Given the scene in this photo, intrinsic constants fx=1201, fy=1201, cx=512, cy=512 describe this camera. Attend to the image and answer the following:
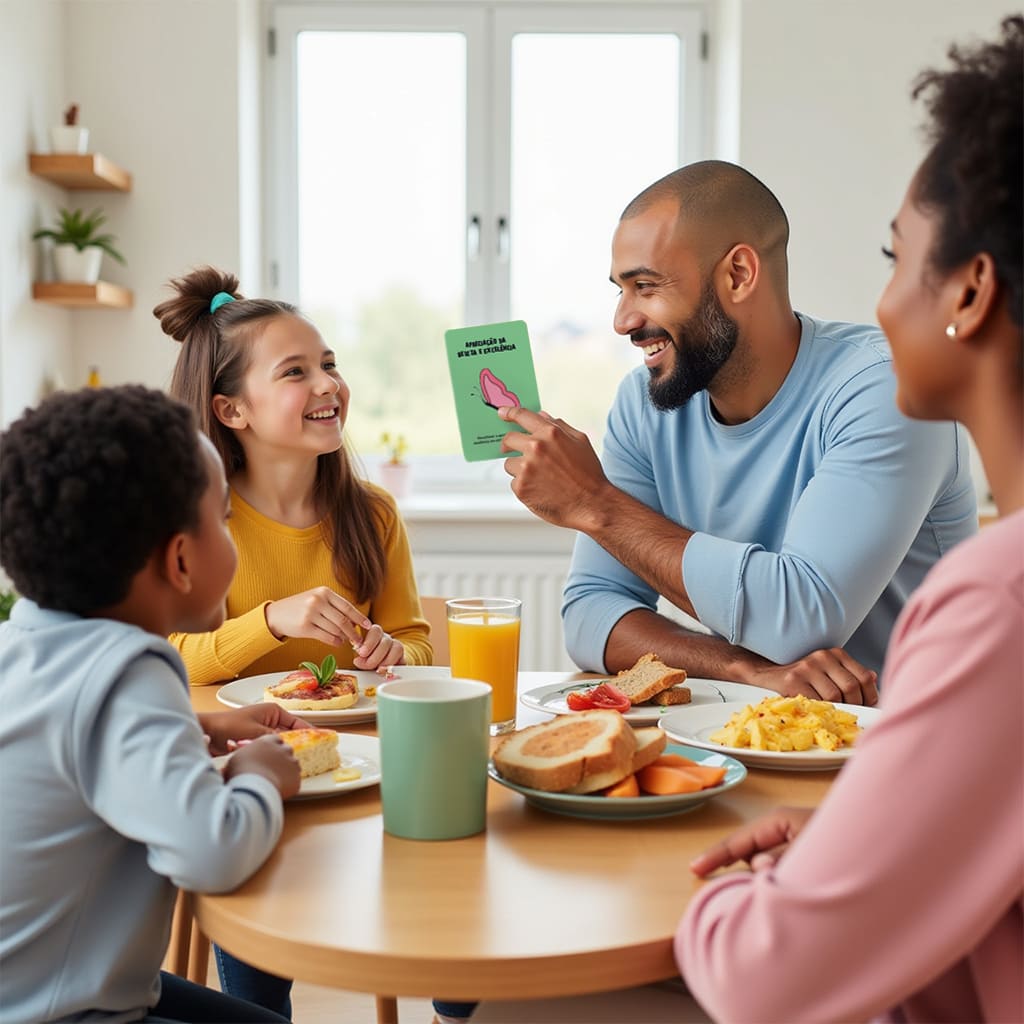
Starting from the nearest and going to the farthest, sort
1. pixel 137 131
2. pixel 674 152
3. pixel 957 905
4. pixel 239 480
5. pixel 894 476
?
pixel 957 905
pixel 894 476
pixel 239 480
pixel 137 131
pixel 674 152

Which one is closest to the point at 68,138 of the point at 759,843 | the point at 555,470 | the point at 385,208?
the point at 385,208

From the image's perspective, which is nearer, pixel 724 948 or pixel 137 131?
pixel 724 948

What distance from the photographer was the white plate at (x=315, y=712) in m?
1.32

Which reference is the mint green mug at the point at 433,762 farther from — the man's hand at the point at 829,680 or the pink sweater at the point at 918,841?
the man's hand at the point at 829,680

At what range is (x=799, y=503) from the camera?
1.63m

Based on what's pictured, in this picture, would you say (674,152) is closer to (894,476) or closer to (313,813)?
(894,476)

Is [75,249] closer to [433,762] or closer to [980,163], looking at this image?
[433,762]

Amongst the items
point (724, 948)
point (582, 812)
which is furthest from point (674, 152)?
point (724, 948)

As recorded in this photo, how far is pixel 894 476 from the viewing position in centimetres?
160

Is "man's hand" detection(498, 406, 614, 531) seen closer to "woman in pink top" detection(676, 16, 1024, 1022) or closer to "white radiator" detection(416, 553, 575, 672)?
"woman in pink top" detection(676, 16, 1024, 1022)

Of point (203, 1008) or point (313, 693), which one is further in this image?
point (313, 693)

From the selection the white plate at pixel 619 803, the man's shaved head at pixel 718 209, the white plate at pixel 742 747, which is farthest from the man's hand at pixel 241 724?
the man's shaved head at pixel 718 209

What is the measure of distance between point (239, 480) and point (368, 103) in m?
2.22

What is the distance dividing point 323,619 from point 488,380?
38 cm
